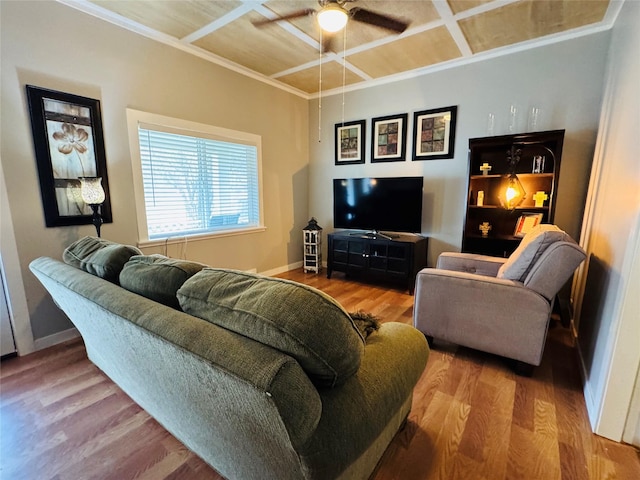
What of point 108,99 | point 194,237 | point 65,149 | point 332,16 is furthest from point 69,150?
point 332,16

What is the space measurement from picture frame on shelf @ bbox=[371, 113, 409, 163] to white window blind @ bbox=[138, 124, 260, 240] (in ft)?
5.20

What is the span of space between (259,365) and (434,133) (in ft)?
11.8

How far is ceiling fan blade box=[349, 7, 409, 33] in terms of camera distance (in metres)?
2.05

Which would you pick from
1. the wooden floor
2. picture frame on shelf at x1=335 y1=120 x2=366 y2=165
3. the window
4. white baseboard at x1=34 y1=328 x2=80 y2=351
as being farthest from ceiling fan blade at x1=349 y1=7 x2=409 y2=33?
white baseboard at x1=34 y1=328 x2=80 y2=351

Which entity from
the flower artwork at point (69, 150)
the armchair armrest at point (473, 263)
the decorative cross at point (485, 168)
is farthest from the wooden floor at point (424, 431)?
the decorative cross at point (485, 168)

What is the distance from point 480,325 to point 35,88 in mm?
3507

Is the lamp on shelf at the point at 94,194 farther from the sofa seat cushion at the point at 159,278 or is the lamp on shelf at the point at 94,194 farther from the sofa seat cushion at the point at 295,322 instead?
the sofa seat cushion at the point at 295,322

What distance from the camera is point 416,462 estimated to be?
131 centimetres

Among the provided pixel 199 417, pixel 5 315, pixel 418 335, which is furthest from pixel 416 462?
pixel 5 315

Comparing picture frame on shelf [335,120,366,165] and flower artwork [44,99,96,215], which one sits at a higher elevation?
picture frame on shelf [335,120,366,165]

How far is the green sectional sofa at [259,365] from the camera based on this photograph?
2.22ft

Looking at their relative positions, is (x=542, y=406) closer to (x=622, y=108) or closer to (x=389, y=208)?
(x=622, y=108)

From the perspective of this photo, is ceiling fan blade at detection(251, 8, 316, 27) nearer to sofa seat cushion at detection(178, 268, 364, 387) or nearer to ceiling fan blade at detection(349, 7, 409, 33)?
ceiling fan blade at detection(349, 7, 409, 33)

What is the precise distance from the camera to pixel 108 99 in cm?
247
